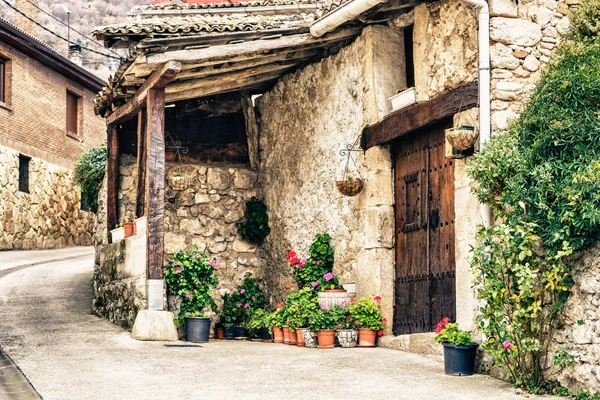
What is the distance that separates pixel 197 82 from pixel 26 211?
38.2ft

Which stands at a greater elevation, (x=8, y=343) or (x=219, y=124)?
(x=219, y=124)

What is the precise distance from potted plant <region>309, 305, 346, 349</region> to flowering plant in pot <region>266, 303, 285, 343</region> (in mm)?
680

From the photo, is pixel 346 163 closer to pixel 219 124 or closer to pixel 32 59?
pixel 219 124

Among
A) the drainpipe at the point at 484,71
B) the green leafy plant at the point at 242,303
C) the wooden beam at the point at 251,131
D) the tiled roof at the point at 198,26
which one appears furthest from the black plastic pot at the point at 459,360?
the wooden beam at the point at 251,131

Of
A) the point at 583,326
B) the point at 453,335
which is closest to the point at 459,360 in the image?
the point at 453,335

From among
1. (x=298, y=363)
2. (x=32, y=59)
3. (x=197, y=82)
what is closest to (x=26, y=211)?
(x=32, y=59)

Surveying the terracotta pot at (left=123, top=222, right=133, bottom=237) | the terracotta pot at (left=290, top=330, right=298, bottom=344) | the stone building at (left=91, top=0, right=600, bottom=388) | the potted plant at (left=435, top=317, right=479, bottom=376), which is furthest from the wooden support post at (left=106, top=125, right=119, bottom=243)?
the potted plant at (left=435, top=317, right=479, bottom=376)

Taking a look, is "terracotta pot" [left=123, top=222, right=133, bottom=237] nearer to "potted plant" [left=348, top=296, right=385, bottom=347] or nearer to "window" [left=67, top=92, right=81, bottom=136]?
"potted plant" [left=348, top=296, right=385, bottom=347]

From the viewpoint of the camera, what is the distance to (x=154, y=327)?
9773 mm

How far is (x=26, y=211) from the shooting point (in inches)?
832

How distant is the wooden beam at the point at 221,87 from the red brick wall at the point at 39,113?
10.3 metres

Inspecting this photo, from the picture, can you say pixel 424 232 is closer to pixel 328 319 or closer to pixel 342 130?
pixel 328 319

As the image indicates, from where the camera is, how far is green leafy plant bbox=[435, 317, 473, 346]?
7.34 meters

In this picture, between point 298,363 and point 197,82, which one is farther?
point 197,82
